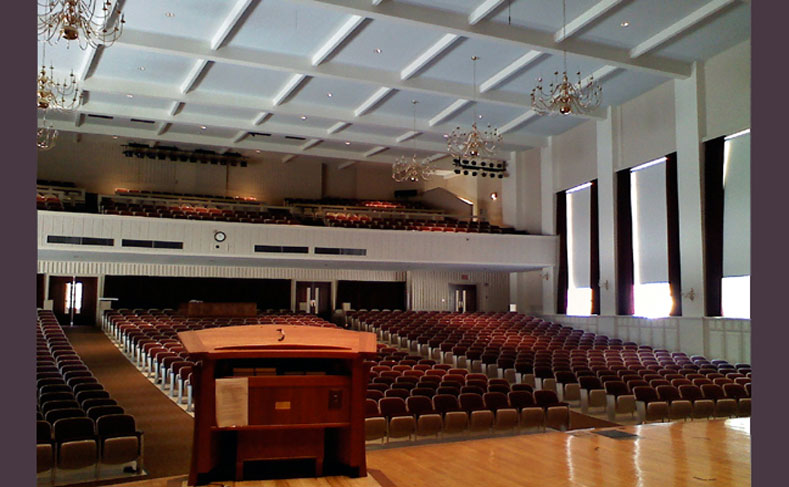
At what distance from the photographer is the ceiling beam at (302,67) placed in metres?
12.8

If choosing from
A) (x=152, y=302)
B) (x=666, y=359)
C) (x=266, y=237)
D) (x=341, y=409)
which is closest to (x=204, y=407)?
(x=341, y=409)

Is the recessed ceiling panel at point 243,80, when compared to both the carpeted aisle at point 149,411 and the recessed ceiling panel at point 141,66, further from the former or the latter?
the carpeted aisle at point 149,411

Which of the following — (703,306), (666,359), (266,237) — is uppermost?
(266,237)

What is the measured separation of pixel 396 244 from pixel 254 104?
5.95 m

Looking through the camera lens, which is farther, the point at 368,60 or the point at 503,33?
the point at 368,60

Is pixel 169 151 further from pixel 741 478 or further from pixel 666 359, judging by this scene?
pixel 741 478

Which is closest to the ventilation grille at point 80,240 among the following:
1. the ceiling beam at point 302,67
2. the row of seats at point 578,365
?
the ceiling beam at point 302,67

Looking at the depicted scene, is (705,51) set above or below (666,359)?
above

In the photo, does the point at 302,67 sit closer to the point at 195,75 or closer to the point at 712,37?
the point at 195,75

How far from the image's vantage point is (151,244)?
1719cm

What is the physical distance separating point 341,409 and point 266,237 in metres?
15.4

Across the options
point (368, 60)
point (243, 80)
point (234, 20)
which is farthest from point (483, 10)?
point (243, 80)

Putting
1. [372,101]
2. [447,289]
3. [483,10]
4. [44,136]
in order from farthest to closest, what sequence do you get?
[447,289] → [372,101] → [44,136] → [483,10]

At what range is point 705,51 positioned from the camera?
13.9 meters
